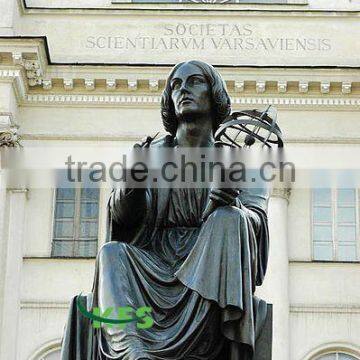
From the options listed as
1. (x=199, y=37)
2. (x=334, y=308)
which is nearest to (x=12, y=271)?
(x=334, y=308)

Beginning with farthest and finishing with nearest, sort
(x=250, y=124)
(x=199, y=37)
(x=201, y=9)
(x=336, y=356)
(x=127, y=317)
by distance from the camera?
(x=201, y=9), (x=199, y=37), (x=336, y=356), (x=250, y=124), (x=127, y=317)

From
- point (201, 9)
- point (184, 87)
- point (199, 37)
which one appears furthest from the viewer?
point (201, 9)

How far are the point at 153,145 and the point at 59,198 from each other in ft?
67.3

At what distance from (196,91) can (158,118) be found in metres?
20.3

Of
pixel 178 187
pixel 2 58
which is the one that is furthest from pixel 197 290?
pixel 2 58

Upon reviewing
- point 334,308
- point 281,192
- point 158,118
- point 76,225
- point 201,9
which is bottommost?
point 334,308

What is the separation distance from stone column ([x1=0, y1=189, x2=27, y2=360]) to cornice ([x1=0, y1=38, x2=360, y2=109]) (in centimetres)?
191

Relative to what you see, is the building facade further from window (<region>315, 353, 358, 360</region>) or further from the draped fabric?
the draped fabric

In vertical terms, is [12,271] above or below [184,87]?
above

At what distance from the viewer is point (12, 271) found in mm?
24578

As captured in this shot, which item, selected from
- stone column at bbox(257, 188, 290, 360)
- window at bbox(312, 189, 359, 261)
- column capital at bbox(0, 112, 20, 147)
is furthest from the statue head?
window at bbox(312, 189, 359, 261)

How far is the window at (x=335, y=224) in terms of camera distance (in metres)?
25.2

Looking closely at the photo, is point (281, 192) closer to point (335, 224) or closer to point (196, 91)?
point (335, 224)

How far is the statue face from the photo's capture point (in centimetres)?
533
